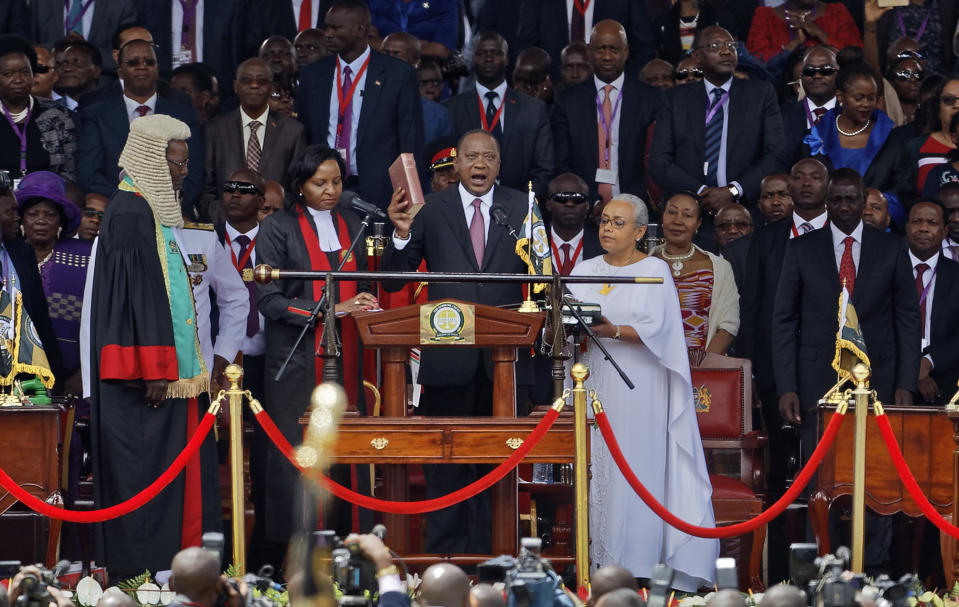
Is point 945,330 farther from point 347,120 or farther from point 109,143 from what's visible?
point 109,143

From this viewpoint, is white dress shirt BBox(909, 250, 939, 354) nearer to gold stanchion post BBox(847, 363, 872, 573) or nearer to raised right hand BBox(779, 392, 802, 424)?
raised right hand BBox(779, 392, 802, 424)

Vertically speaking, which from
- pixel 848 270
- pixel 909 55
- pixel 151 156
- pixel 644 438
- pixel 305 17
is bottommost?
pixel 644 438

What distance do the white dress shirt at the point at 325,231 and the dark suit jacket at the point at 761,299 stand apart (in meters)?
2.59

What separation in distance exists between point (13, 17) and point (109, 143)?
2.35 m

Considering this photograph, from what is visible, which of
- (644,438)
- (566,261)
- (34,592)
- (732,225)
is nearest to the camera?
(34,592)

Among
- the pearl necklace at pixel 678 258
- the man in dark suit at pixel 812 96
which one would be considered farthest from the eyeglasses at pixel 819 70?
the pearl necklace at pixel 678 258

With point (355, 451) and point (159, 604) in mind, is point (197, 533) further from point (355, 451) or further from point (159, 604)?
point (355, 451)

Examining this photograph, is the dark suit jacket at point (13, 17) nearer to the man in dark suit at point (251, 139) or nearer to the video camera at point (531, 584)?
the man in dark suit at point (251, 139)

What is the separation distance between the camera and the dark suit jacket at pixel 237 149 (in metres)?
10.5

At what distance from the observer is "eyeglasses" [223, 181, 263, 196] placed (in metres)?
9.75

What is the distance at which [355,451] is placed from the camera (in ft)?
24.5

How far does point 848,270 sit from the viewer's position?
907 cm

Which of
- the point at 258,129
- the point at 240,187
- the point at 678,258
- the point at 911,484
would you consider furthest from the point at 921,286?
the point at 258,129

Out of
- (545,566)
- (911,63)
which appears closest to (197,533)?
(545,566)
